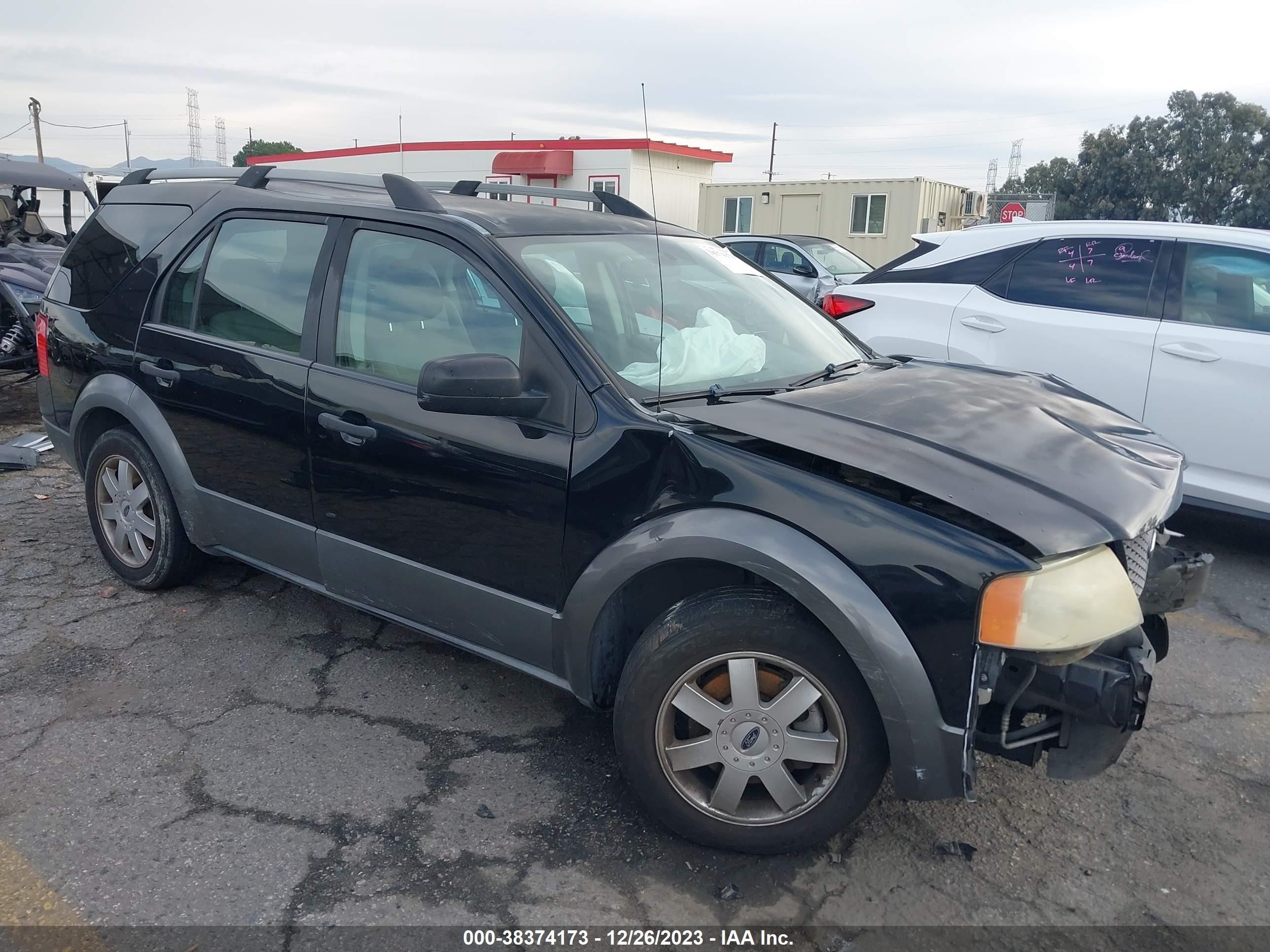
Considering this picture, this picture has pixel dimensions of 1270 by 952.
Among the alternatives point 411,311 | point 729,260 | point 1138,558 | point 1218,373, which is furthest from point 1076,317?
point 411,311

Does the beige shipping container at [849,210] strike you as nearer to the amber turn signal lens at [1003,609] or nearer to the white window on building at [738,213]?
the white window on building at [738,213]

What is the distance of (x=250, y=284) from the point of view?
374cm

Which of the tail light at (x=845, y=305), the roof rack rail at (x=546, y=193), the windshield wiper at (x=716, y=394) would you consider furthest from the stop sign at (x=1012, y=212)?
the windshield wiper at (x=716, y=394)

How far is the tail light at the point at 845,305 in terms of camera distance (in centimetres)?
609

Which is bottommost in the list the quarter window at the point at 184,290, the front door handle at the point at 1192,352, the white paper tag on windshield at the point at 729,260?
the front door handle at the point at 1192,352

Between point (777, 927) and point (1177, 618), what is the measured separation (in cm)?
289

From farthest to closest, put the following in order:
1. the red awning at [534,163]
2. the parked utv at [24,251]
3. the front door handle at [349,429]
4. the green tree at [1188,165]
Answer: the green tree at [1188,165]
the red awning at [534,163]
the parked utv at [24,251]
the front door handle at [349,429]

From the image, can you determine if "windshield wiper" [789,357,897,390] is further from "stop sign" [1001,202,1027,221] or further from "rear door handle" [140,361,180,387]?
"stop sign" [1001,202,1027,221]

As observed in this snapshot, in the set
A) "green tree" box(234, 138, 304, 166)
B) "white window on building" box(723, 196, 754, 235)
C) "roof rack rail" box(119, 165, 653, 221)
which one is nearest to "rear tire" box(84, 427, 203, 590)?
"roof rack rail" box(119, 165, 653, 221)

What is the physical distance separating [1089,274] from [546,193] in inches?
121

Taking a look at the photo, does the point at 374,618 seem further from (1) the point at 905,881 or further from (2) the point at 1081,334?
(2) the point at 1081,334

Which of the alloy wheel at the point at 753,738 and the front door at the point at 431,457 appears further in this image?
the front door at the point at 431,457

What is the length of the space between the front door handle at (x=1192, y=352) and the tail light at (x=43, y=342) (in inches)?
212

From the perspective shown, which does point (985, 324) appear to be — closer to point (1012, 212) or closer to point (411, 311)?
point (411, 311)
